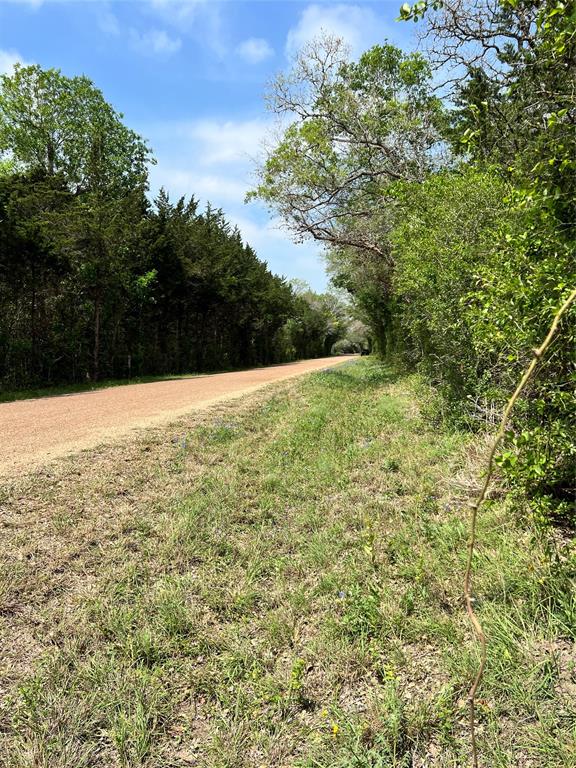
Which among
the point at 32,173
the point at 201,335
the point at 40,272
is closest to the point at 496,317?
the point at 40,272

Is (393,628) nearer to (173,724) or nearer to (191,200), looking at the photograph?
(173,724)

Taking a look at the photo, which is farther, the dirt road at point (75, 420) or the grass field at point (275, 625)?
the dirt road at point (75, 420)

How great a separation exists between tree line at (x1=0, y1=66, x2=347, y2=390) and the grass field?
1355 cm

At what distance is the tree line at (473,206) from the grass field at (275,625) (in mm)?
824

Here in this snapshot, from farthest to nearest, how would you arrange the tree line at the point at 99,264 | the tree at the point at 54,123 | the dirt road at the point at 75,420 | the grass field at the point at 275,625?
the tree at the point at 54,123
the tree line at the point at 99,264
the dirt road at the point at 75,420
the grass field at the point at 275,625

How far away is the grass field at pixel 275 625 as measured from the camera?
1955 millimetres

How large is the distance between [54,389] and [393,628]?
14.8 meters

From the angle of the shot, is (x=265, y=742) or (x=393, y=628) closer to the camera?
(x=265, y=742)

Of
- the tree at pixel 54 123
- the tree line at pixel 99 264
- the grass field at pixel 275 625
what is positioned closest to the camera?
the grass field at pixel 275 625

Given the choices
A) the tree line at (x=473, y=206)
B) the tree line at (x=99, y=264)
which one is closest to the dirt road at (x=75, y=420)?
the tree line at (x=473, y=206)

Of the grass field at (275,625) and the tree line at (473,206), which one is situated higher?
the tree line at (473,206)

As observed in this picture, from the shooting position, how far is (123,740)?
201 centimetres

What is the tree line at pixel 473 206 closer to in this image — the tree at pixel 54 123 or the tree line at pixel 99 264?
the tree line at pixel 99 264

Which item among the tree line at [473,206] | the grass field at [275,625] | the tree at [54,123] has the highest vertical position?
the tree at [54,123]
